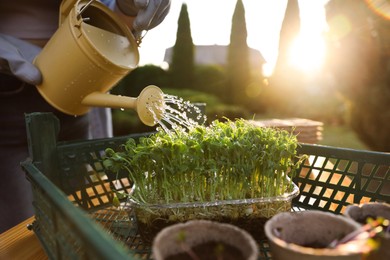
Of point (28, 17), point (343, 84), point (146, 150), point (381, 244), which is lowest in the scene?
point (343, 84)

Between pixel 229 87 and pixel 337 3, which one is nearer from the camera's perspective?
pixel 337 3

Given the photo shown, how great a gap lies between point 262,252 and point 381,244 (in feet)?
1.30

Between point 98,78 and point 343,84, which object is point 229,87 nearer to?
point 343,84

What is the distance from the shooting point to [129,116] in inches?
307

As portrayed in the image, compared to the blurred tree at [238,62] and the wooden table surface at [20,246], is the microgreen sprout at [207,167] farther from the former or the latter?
the blurred tree at [238,62]

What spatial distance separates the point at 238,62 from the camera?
42.1 feet

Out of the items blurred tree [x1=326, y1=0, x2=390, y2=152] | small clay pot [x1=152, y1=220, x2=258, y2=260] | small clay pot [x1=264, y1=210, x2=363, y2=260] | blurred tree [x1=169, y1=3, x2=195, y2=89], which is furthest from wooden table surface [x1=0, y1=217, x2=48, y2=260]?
blurred tree [x1=169, y1=3, x2=195, y2=89]

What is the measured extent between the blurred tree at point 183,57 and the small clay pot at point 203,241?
1000 centimetres

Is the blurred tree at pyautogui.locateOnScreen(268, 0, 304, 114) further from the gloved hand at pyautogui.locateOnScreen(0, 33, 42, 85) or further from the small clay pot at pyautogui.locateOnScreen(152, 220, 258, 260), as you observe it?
the small clay pot at pyautogui.locateOnScreen(152, 220, 258, 260)

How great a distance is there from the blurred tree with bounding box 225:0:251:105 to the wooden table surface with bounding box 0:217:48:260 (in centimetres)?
1113

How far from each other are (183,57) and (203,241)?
10.5 metres

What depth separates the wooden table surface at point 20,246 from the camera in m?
1.20

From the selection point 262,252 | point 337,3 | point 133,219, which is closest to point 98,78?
point 133,219

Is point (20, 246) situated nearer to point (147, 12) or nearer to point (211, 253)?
point (211, 253)
